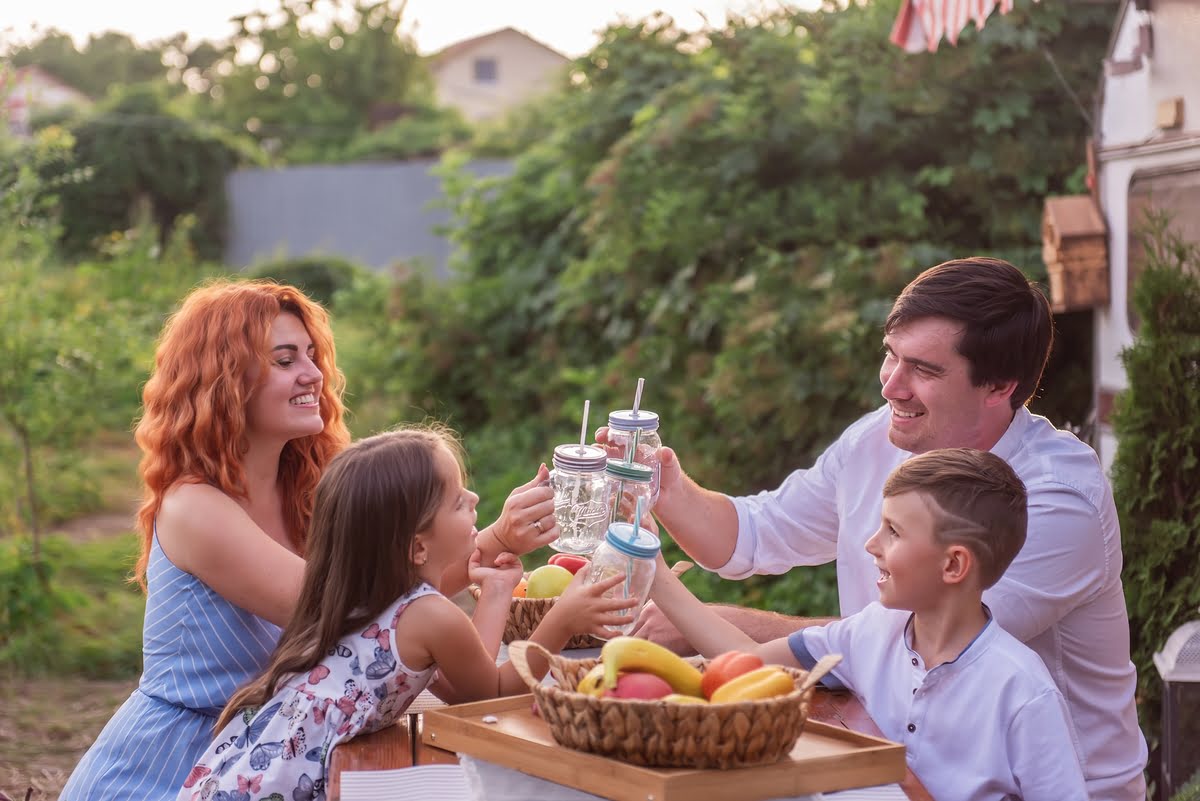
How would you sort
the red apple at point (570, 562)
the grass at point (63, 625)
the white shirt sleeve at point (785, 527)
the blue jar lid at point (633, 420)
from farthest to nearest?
the grass at point (63, 625) → the white shirt sleeve at point (785, 527) → the red apple at point (570, 562) → the blue jar lid at point (633, 420)

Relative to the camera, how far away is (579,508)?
9.23 feet

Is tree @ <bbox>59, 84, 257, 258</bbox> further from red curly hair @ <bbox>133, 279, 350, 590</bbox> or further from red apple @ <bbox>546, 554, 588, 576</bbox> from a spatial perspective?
red apple @ <bbox>546, 554, 588, 576</bbox>

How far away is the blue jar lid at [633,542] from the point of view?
211 cm

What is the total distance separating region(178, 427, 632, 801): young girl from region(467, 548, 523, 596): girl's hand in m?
0.15

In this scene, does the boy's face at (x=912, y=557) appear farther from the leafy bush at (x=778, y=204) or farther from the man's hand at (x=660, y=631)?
the leafy bush at (x=778, y=204)

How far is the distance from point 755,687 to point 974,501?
→ 55 cm


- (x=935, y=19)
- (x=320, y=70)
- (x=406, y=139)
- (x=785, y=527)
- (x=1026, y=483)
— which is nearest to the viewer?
(x=1026, y=483)

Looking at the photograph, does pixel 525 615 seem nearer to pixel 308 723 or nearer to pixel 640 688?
pixel 308 723

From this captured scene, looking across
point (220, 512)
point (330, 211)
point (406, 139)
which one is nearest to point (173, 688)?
point (220, 512)

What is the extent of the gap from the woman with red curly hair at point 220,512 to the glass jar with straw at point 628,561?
372 millimetres

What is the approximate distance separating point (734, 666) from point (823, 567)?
15.3 feet

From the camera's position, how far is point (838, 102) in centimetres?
739

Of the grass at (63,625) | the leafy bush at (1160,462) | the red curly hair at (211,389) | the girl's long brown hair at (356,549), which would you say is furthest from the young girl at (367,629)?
the grass at (63,625)

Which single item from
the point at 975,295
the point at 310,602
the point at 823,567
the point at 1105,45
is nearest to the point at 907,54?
the point at 1105,45
